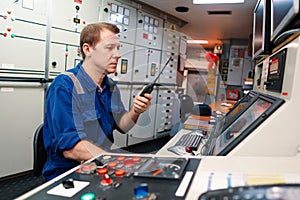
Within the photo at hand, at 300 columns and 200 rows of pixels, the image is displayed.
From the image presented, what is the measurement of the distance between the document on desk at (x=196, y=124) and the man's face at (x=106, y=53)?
2.59 feet

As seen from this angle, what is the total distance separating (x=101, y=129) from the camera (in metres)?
1.29

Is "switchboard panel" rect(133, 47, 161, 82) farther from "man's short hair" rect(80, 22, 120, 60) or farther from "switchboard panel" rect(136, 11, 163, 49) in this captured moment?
"man's short hair" rect(80, 22, 120, 60)

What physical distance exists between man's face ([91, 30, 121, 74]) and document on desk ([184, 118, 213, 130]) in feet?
2.59

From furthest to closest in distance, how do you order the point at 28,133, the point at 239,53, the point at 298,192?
the point at 239,53, the point at 28,133, the point at 298,192

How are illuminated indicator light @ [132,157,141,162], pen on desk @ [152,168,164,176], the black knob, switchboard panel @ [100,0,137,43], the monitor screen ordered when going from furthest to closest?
switchboard panel @ [100,0,137,43] < the black knob < the monitor screen < illuminated indicator light @ [132,157,141,162] < pen on desk @ [152,168,164,176]

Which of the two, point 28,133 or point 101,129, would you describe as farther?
point 28,133

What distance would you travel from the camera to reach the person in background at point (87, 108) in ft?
3.30

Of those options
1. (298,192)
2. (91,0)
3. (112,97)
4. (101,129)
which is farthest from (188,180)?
(91,0)

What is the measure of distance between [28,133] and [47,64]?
0.75 metres

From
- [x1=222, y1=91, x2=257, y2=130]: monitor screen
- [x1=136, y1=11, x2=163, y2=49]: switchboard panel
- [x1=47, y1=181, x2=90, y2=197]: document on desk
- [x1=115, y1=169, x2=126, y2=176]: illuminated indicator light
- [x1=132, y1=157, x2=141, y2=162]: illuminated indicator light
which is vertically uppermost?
[x1=136, y1=11, x2=163, y2=49]: switchboard panel

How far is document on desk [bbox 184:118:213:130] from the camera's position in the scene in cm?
182

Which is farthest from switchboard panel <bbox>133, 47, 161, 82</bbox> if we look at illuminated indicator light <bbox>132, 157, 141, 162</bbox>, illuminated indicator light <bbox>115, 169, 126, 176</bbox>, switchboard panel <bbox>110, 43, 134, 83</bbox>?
illuminated indicator light <bbox>115, 169, 126, 176</bbox>

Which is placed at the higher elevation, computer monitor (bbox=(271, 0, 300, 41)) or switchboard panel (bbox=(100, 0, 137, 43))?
switchboard panel (bbox=(100, 0, 137, 43))

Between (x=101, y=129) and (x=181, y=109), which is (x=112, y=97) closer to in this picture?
(x=101, y=129)
